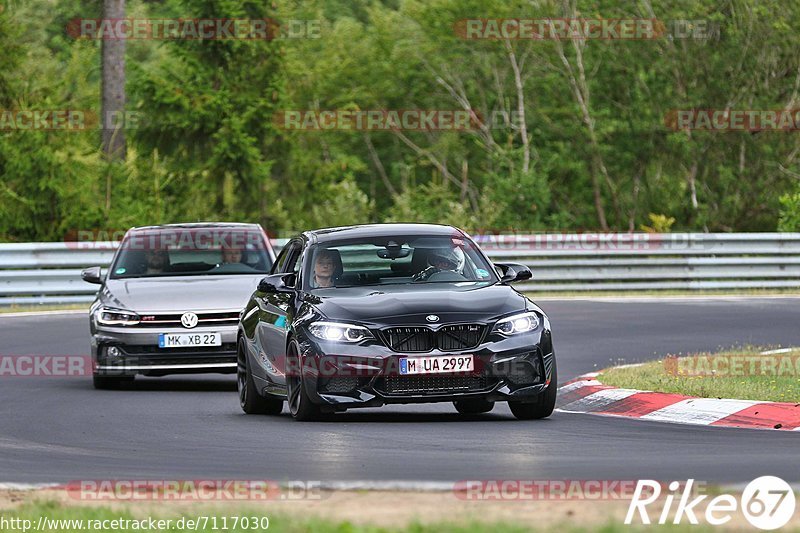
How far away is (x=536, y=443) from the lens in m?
11.2

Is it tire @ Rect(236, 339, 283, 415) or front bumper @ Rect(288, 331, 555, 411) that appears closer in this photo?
front bumper @ Rect(288, 331, 555, 411)

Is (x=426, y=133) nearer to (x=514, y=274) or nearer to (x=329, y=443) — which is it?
(x=514, y=274)

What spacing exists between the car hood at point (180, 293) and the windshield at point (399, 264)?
114 inches

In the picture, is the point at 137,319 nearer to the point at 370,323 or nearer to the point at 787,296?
the point at 370,323

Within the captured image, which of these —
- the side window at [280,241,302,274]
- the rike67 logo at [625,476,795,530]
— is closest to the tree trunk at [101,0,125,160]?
the side window at [280,241,302,274]

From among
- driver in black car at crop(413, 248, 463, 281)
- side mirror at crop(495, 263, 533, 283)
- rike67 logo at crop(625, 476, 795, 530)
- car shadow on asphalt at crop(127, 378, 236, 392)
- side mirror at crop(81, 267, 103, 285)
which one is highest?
rike67 logo at crop(625, 476, 795, 530)

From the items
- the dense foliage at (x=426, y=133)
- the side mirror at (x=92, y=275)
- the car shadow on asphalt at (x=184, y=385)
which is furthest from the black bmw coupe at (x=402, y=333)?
the dense foliage at (x=426, y=133)

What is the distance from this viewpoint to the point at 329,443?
1141 centimetres

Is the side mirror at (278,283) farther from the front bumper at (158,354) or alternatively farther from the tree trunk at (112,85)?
the tree trunk at (112,85)

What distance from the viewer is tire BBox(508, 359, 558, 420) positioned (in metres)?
12.9

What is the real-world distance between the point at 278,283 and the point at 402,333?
1802mm

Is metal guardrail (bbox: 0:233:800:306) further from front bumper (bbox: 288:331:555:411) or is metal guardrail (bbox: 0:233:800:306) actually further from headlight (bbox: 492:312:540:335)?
front bumper (bbox: 288:331:555:411)

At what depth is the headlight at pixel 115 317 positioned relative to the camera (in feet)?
54.8

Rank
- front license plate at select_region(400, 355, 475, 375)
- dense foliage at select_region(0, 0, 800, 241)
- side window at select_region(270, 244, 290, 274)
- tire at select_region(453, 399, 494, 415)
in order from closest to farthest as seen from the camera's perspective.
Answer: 1. front license plate at select_region(400, 355, 475, 375)
2. tire at select_region(453, 399, 494, 415)
3. side window at select_region(270, 244, 290, 274)
4. dense foliage at select_region(0, 0, 800, 241)
